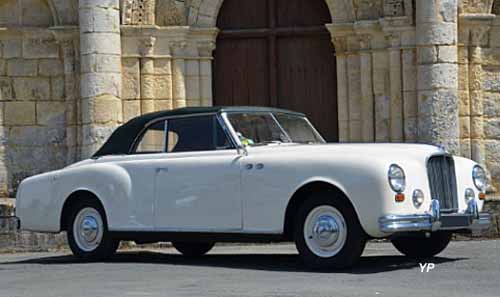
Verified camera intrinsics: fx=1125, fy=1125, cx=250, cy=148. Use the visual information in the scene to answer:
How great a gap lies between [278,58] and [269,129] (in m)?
6.28

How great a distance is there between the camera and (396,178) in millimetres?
9617

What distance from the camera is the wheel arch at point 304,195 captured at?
9.77 meters

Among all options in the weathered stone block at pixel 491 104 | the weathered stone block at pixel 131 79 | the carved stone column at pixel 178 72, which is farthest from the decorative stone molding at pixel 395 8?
the weathered stone block at pixel 131 79

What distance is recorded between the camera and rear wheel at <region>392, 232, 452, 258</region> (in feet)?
35.8

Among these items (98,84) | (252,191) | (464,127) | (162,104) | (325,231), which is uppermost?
(98,84)

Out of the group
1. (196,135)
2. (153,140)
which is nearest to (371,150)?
(196,135)

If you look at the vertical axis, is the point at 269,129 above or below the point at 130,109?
below

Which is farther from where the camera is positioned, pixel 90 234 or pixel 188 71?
pixel 188 71

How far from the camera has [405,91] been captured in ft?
52.9

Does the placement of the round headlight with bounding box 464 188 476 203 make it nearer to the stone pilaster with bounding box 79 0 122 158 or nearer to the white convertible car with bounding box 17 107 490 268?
the white convertible car with bounding box 17 107 490 268

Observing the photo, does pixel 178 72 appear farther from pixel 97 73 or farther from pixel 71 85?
pixel 71 85

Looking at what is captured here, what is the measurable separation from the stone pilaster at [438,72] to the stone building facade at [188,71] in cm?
1

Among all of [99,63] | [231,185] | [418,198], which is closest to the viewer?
[418,198]

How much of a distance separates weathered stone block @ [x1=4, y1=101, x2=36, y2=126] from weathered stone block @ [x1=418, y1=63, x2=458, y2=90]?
5.80 metres
